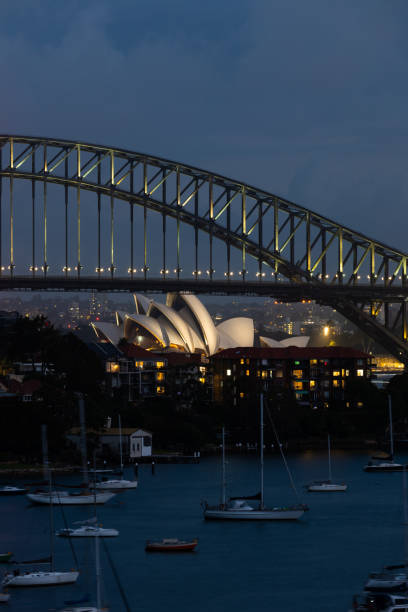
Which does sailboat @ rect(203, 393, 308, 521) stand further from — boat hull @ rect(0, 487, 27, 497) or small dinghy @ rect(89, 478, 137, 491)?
small dinghy @ rect(89, 478, 137, 491)

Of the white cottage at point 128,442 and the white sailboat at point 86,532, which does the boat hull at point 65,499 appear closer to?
the white sailboat at point 86,532

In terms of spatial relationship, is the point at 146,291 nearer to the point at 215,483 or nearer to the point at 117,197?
the point at 117,197

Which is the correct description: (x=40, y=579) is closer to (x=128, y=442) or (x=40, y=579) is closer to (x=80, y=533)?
(x=80, y=533)

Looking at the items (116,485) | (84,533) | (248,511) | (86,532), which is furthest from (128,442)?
(84,533)

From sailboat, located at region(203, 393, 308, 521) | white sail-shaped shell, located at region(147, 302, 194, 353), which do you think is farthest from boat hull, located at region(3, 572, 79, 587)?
white sail-shaped shell, located at region(147, 302, 194, 353)

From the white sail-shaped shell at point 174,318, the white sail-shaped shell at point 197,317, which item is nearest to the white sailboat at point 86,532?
the white sail-shaped shell at point 174,318

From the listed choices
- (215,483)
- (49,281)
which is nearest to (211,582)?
(215,483)
